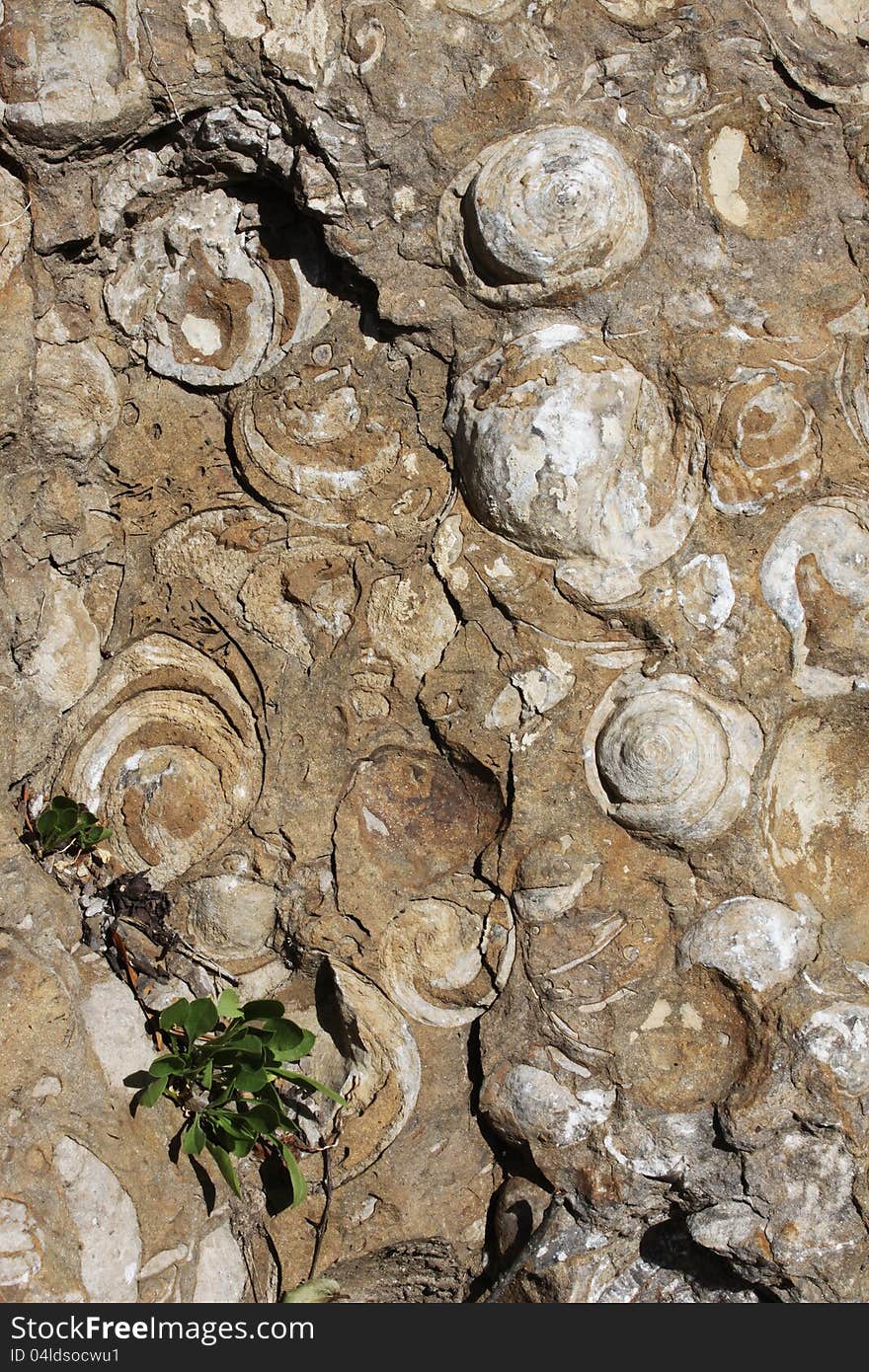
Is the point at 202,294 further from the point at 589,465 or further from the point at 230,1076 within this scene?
the point at 230,1076

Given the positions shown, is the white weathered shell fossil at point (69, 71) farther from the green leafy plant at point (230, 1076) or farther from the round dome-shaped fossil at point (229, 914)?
the green leafy plant at point (230, 1076)

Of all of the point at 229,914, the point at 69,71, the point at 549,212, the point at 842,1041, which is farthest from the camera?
the point at 229,914

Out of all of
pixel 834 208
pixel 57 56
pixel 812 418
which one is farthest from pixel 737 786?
pixel 57 56

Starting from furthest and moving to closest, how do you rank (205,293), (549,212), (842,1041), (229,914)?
(205,293) → (229,914) → (549,212) → (842,1041)

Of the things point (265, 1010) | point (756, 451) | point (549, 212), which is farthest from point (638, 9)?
point (265, 1010)

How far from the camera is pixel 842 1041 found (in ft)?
9.81

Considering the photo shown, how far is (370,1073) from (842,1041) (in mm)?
1187

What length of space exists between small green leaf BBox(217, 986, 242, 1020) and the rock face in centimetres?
19

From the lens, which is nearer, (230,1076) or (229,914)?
(230,1076)

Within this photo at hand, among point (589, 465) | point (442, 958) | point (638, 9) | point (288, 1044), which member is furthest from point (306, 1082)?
point (638, 9)

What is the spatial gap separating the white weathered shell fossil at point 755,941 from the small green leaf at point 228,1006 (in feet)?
3.78

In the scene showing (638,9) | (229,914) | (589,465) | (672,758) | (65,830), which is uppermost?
(638,9)

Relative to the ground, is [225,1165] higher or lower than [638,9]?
lower

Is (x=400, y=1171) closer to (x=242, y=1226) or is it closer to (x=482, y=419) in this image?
(x=242, y=1226)
